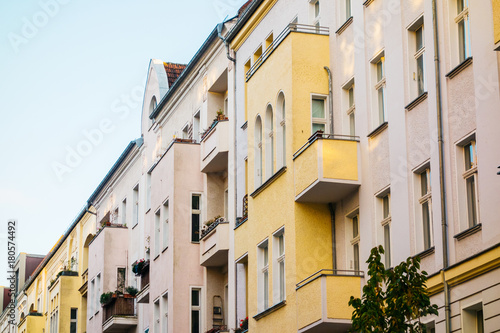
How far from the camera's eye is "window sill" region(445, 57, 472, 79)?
2117cm

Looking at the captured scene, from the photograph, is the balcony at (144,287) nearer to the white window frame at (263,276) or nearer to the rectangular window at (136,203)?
the rectangular window at (136,203)

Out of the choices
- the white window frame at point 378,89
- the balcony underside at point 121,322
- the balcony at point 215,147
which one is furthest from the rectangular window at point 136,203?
the white window frame at point 378,89

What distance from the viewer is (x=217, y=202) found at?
1483 inches

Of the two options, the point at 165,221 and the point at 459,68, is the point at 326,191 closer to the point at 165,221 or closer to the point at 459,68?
the point at 459,68

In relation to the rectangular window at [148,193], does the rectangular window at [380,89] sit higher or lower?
lower

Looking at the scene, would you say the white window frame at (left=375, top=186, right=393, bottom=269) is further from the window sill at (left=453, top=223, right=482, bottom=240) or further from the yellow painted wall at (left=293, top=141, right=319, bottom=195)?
the window sill at (left=453, top=223, right=482, bottom=240)

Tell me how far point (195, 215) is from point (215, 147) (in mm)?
3462

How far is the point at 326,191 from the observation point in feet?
85.1

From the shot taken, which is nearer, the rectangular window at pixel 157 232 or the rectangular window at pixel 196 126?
the rectangular window at pixel 196 126

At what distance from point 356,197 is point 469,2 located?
6.14 m

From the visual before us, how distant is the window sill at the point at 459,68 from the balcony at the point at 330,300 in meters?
5.49

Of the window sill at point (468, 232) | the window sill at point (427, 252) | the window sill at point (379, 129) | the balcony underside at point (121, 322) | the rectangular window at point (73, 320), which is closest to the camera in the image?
the window sill at point (468, 232)

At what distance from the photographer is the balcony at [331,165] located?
25.3m

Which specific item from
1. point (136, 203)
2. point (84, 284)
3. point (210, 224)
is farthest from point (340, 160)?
point (84, 284)
